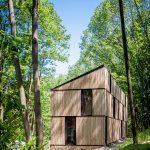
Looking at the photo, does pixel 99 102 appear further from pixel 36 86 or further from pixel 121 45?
pixel 121 45

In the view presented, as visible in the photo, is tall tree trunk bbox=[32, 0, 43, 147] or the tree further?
the tree

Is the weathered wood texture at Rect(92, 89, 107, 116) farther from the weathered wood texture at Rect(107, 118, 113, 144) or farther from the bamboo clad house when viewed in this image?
the weathered wood texture at Rect(107, 118, 113, 144)

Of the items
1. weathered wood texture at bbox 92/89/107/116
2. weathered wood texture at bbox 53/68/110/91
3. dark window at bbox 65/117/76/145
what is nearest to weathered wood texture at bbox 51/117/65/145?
dark window at bbox 65/117/76/145

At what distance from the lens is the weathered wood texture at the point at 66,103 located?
998 inches

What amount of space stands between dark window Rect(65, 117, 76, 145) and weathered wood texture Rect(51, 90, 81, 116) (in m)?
0.46

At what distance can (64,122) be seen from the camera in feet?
83.5

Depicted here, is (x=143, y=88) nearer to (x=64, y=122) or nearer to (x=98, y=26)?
(x=98, y=26)

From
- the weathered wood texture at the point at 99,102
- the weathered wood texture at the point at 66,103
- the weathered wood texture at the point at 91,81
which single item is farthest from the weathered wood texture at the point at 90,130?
the weathered wood texture at the point at 91,81

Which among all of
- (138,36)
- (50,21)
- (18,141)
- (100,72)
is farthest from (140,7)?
(18,141)

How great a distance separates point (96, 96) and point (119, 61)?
2484 centimetres

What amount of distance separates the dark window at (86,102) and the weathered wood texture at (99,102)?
16.7 inches

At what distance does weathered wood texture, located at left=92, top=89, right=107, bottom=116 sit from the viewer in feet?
81.2

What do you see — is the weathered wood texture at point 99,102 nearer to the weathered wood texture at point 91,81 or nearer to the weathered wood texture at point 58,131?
the weathered wood texture at point 91,81

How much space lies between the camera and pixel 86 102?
25.4 m
